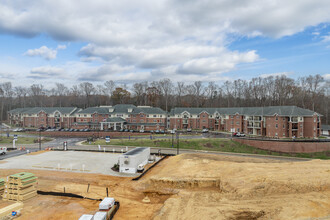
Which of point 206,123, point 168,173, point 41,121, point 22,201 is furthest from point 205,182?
point 41,121

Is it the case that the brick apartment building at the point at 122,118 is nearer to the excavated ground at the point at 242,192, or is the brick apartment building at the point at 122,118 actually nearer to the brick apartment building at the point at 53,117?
the brick apartment building at the point at 53,117

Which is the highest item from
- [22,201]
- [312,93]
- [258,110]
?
[312,93]

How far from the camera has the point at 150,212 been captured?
17953 millimetres

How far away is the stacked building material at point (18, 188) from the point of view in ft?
67.1

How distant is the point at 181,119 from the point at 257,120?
25832mm

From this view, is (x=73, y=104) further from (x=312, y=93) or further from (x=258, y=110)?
(x=312, y=93)

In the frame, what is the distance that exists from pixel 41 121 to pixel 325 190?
86.8 metres

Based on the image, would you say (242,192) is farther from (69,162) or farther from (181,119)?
(181,119)

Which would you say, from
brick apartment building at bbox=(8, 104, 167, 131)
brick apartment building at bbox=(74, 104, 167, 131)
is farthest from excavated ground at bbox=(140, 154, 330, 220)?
brick apartment building at bbox=(8, 104, 167, 131)

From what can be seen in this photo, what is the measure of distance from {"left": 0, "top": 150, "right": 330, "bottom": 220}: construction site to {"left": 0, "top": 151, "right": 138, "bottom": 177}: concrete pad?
48.5 inches

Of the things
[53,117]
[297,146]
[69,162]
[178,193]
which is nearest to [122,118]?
[53,117]

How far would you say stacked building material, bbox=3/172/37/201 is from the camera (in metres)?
20.4

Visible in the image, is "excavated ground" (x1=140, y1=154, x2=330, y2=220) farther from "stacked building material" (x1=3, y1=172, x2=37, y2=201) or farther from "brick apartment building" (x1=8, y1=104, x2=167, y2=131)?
"brick apartment building" (x1=8, y1=104, x2=167, y2=131)

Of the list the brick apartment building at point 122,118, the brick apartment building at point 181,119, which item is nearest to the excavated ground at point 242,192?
the brick apartment building at point 181,119
